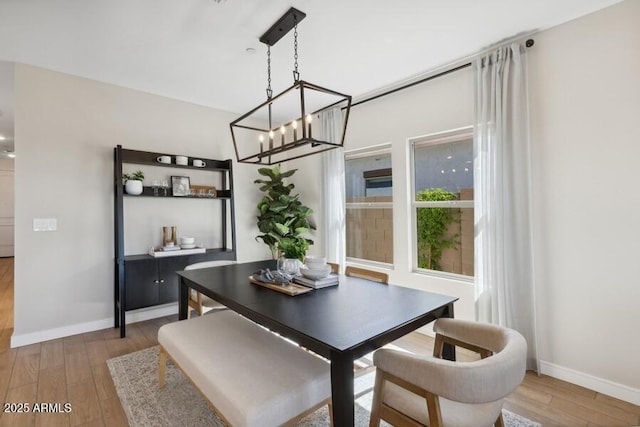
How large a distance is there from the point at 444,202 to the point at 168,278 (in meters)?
3.12

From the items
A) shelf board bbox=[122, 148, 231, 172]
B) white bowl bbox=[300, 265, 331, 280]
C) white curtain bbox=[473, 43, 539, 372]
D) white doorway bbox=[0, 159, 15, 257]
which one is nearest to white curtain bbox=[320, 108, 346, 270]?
shelf board bbox=[122, 148, 231, 172]

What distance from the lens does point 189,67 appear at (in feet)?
9.86

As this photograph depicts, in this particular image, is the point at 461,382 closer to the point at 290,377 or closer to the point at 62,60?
the point at 290,377

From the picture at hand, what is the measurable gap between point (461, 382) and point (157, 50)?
3.24 meters

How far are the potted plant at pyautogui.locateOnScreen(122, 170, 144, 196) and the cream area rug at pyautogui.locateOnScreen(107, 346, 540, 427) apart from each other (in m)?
1.74

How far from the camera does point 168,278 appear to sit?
3.41 metres

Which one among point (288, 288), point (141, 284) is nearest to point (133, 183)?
point (141, 284)

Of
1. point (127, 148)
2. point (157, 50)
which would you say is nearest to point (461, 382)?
point (157, 50)

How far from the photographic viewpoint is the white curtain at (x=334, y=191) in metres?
3.92

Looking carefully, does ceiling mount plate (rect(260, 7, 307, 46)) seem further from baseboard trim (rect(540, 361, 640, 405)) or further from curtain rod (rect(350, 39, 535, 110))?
baseboard trim (rect(540, 361, 640, 405))

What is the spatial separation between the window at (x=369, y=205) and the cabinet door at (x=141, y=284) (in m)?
2.36

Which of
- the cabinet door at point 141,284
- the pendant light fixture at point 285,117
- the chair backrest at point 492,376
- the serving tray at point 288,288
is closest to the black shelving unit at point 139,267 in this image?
the cabinet door at point 141,284

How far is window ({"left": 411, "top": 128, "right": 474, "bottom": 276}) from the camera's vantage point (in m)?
2.98

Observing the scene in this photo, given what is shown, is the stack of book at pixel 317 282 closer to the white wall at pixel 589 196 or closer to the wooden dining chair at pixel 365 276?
the wooden dining chair at pixel 365 276
